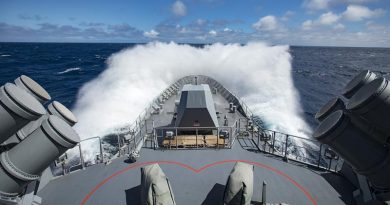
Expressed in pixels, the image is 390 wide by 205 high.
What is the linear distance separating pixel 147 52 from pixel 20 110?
173 feet

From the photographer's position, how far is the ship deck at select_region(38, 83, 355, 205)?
24.5 feet

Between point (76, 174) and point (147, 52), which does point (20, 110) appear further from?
point (147, 52)

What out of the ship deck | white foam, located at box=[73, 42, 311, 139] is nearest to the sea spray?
white foam, located at box=[73, 42, 311, 139]

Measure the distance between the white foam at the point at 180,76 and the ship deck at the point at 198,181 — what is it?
42.6 ft

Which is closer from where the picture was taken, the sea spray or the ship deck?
the ship deck

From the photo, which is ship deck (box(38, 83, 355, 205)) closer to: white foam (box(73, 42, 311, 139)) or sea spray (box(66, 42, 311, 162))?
sea spray (box(66, 42, 311, 162))

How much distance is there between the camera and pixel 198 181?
8359mm

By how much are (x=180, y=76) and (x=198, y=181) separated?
129 ft

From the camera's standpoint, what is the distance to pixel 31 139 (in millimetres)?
5078

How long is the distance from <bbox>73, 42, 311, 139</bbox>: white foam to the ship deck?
511 inches

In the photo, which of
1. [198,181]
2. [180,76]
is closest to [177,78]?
[180,76]

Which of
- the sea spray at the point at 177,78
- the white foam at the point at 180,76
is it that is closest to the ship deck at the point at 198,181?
the sea spray at the point at 177,78

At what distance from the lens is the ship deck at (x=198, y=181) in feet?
24.5

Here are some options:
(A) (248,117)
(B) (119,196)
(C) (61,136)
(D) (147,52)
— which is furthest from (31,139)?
(D) (147,52)
